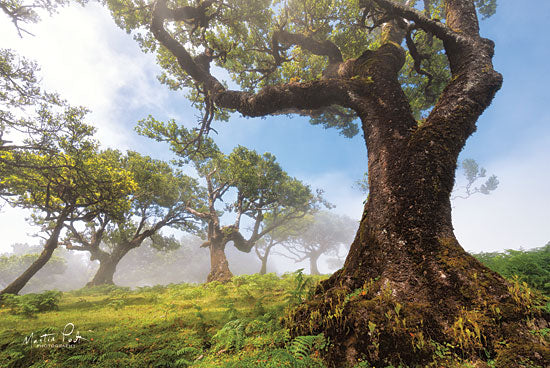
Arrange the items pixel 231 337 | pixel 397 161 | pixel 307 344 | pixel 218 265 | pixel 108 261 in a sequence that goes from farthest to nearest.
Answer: pixel 108 261 → pixel 218 265 → pixel 397 161 → pixel 231 337 → pixel 307 344

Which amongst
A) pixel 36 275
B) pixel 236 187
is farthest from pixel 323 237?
pixel 36 275

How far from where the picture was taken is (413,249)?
346 centimetres

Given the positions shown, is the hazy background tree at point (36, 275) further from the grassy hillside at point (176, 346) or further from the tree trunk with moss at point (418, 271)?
the tree trunk with moss at point (418, 271)

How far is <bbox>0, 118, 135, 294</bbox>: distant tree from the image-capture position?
941cm

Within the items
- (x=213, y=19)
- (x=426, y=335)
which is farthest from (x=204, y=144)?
(x=426, y=335)

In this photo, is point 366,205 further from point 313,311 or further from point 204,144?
point 204,144

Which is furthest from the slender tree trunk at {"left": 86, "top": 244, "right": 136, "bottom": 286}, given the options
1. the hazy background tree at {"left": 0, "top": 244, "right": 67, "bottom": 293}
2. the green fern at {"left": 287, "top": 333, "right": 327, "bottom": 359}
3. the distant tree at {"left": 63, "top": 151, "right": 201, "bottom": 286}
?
the hazy background tree at {"left": 0, "top": 244, "right": 67, "bottom": 293}

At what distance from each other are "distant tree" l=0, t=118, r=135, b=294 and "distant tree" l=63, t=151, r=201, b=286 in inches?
181

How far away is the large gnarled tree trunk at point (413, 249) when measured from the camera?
2.33 m

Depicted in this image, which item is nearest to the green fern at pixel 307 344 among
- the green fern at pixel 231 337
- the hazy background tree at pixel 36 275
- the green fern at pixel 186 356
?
the green fern at pixel 231 337

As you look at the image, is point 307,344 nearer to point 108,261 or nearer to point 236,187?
point 236,187

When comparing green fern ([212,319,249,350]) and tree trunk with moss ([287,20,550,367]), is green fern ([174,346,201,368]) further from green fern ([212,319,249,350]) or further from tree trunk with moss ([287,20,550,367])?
tree trunk with moss ([287,20,550,367])

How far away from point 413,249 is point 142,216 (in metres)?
22.5

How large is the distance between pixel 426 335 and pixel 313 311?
144 centimetres
